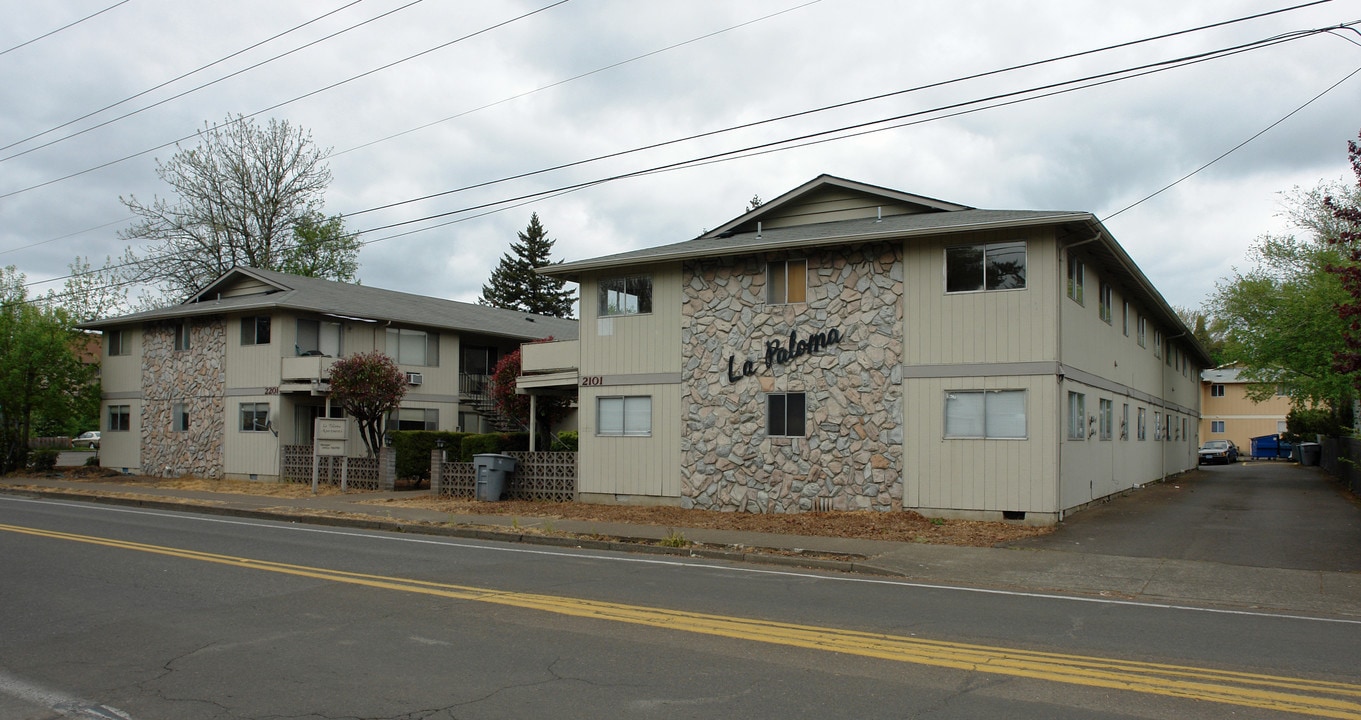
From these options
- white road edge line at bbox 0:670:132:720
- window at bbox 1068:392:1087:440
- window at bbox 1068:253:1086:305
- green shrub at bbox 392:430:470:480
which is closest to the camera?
white road edge line at bbox 0:670:132:720

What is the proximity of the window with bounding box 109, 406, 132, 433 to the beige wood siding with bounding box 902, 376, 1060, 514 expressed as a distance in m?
30.8

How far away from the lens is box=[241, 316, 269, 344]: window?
102 feet

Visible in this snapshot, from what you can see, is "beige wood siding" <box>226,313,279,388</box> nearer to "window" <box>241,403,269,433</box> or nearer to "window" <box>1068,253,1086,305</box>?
"window" <box>241,403,269,433</box>

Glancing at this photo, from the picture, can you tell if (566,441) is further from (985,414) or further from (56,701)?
(56,701)

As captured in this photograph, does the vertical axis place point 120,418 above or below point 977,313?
below

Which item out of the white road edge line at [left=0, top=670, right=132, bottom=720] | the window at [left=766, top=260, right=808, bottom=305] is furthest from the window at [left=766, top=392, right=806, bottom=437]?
the white road edge line at [left=0, top=670, right=132, bottom=720]

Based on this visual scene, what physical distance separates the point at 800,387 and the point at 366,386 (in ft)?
43.9

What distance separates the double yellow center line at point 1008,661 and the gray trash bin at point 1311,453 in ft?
132

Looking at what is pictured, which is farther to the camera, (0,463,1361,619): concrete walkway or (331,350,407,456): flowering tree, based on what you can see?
(331,350,407,456): flowering tree

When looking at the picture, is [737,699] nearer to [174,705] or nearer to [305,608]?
[174,705]

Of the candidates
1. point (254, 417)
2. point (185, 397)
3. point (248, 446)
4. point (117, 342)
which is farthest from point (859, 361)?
point (117, 342)

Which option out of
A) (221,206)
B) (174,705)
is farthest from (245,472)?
(174,705)

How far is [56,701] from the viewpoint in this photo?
6.45 meters

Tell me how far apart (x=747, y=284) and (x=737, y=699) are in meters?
14.6
